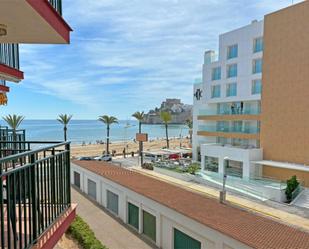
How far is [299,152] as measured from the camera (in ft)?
95.7

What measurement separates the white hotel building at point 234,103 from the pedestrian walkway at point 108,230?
15.0m

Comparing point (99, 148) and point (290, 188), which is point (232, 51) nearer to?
point (290, 188)

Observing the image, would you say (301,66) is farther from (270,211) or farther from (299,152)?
(270,211)

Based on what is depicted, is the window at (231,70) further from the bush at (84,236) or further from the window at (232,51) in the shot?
the bush at (84,236)

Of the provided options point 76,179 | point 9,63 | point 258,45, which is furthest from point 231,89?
point 9,63

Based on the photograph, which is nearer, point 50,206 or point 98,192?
point 50,206

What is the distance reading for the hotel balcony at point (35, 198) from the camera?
3.66m

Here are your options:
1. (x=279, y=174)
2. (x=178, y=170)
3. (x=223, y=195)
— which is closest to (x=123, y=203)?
(x=223, y=195)

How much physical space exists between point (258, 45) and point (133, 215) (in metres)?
24.3

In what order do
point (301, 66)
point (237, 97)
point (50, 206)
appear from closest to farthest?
point (50, 206)
point (301, 66)
point (237, 97)

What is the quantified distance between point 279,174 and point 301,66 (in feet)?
35.4

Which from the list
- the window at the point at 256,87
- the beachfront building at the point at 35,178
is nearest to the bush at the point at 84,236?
the beachfront building at the point at 35,178

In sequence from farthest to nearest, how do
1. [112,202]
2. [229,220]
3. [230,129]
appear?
[230,129] < [112,202] < [229,220]

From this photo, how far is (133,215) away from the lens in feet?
67.6
